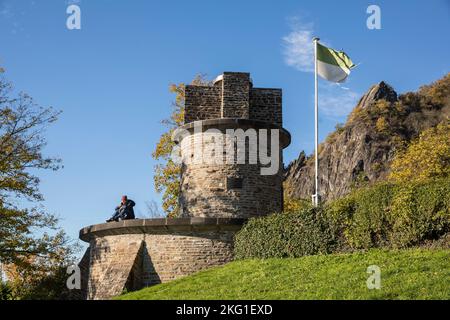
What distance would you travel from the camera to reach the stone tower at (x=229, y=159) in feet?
71.2

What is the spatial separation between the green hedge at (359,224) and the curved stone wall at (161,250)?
703mm

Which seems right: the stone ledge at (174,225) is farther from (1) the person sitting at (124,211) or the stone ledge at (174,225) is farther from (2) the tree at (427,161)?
(2) the tree at (427,161)

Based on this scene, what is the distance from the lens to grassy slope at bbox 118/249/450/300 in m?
12.0

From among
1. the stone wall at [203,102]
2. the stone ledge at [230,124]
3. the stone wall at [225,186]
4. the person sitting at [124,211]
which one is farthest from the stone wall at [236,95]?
the person sitting at [124,211]

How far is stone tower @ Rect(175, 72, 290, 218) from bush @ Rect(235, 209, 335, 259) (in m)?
2.23

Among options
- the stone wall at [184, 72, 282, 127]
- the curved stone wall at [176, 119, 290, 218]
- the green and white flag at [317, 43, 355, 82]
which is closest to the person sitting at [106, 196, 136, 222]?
the curved stone wall at [176, 119, 290, 218]

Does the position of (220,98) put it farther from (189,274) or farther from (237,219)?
(189,274)

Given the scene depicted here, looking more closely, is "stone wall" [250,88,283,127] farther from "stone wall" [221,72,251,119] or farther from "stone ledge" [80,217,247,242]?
"stone ledge" [80,217,247,242]

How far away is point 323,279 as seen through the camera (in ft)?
45.4

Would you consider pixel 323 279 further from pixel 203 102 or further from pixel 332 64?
pixel 203 102

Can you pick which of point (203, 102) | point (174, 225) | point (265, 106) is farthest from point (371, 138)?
point (174, 225)

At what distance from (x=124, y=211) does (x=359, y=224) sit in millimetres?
8753

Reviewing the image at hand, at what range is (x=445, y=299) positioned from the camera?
10922 millimetres
